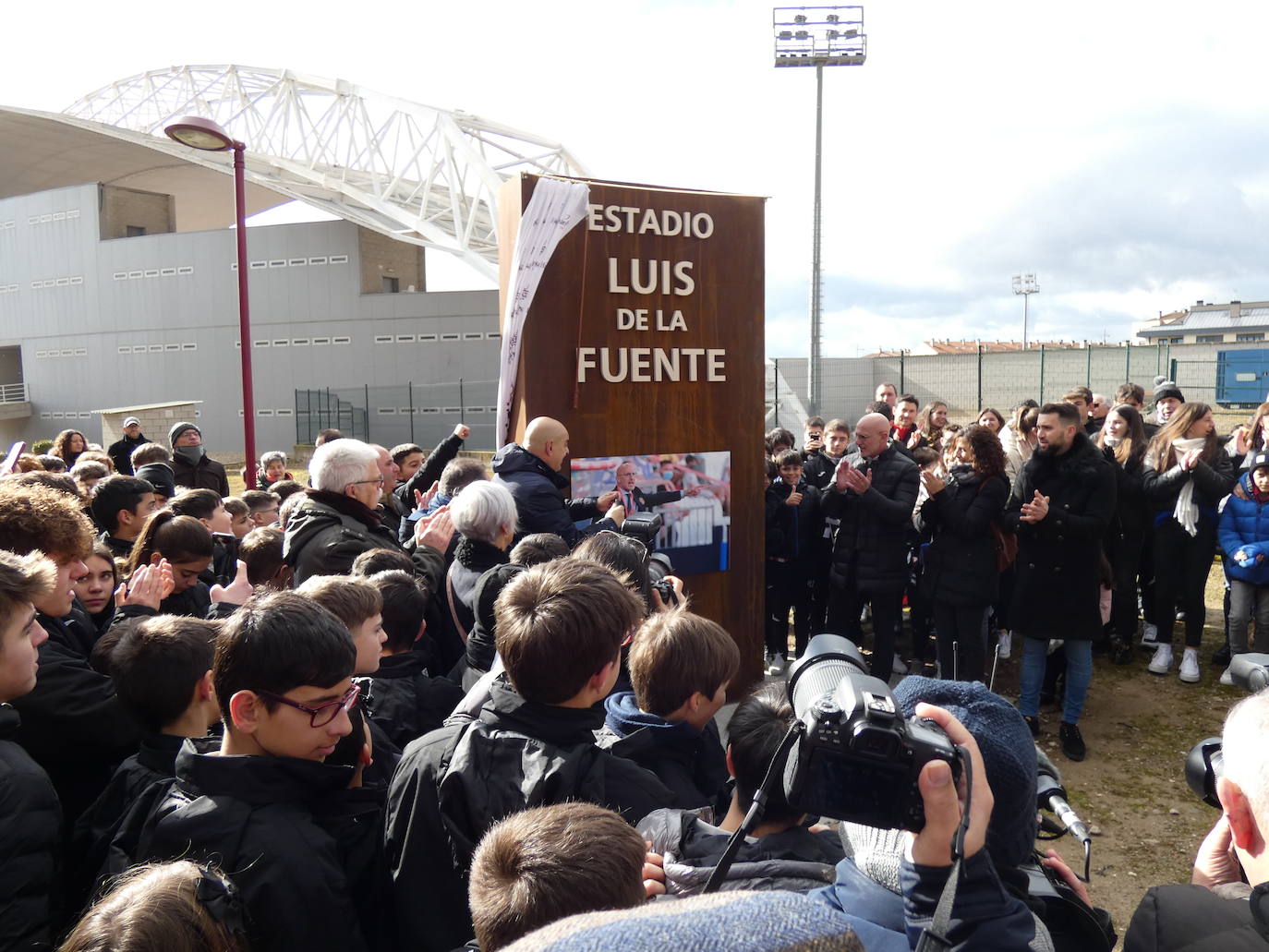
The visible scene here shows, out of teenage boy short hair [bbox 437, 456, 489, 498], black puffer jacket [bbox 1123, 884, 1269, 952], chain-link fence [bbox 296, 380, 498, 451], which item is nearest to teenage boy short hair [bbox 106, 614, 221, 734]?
black puffer jacket [bbox 1123, 884, 1269, 952]

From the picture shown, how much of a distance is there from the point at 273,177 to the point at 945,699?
30.4 meters

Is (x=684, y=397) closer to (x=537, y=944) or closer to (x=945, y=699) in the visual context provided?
(x=945, y=699)

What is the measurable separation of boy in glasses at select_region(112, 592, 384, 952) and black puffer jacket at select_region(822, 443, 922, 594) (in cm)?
402

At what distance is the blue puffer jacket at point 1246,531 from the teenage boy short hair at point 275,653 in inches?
228

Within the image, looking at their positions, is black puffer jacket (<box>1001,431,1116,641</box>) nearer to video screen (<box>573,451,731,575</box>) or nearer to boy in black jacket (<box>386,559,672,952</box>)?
video screen (<box>573,451,731,575</box>)

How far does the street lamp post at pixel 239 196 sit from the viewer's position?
271 inches

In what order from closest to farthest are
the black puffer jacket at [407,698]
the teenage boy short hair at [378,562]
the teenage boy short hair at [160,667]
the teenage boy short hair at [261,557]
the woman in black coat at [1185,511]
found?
the teenage boy short hair at [160,667]
the black puffer jacket at [407,698]
the teenage boy short hair at [378,562]
the teenage boy short hair at [261,557]
the woman in black coat at [1185,511]

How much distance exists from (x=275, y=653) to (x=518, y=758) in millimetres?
573

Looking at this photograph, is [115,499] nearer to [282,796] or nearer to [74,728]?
[74,728]

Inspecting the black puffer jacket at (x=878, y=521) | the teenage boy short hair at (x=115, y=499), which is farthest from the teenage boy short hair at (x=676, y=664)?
the black puffer jacket at (x=878, y=521)

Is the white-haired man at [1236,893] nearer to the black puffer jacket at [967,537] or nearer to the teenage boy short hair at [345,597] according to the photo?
the teenage boy short hair at [345,597]

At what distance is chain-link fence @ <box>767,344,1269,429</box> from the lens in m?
18.0

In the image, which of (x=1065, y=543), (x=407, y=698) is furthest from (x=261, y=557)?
(x=1065, y=543)

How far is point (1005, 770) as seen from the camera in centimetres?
132
